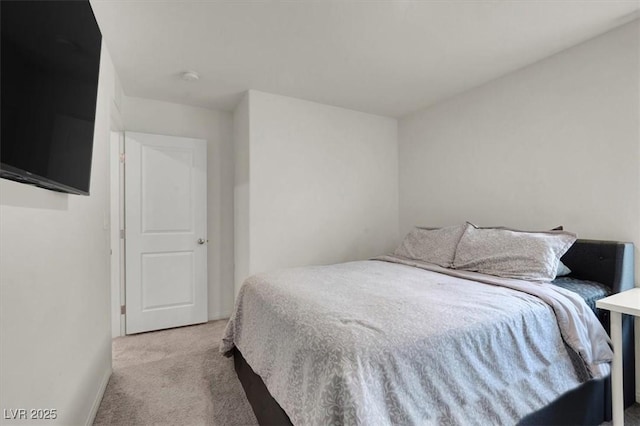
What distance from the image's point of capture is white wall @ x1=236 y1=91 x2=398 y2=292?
308cm

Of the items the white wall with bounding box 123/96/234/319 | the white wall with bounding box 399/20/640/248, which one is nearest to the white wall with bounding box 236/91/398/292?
the white wall with bounding box 123/96/234/319

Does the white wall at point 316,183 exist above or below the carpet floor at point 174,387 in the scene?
above

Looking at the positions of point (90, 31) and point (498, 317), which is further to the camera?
point (498, 317)

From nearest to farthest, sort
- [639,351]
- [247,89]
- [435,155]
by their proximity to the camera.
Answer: [639,351] < [247,89] < [435,155]

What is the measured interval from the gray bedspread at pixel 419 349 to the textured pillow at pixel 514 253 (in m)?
0.19

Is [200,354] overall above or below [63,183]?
below

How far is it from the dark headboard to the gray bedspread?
1.54 feet

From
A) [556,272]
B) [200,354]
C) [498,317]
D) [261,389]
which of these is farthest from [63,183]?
[556,272]

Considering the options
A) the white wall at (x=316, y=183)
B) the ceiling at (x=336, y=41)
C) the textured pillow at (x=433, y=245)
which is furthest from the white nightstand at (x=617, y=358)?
the white wall at (x=316, y=183)

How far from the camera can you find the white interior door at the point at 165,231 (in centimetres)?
313

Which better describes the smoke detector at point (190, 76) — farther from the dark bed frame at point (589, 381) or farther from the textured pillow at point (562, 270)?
the textured pillow at point (562, 270)

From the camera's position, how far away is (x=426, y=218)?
11.7 ft

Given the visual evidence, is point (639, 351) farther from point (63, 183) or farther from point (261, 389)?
point (63, 183)

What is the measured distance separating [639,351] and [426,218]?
6.48 ft
